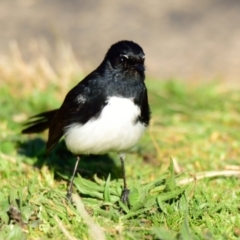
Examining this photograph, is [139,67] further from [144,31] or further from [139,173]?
[144,31]

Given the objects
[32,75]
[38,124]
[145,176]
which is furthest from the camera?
[32,75]

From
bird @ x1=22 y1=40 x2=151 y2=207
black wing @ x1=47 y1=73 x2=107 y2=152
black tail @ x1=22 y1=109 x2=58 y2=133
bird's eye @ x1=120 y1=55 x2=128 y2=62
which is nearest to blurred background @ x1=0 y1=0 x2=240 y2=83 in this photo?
black tail @ x1=22 y1=109 x2=58 y2=133

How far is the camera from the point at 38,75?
885 cm

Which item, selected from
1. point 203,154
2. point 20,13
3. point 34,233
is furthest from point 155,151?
point 20,13

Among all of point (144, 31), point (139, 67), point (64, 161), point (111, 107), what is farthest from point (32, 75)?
point (144, 31)

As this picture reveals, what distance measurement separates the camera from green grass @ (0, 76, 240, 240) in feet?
15.0

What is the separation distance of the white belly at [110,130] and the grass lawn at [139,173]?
27 centimetres

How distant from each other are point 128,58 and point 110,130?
557mm

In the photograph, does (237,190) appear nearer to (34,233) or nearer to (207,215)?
(207,215)

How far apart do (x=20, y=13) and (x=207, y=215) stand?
900cm

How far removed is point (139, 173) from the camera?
6250 millimetres

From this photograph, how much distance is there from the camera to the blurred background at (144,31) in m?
11.4

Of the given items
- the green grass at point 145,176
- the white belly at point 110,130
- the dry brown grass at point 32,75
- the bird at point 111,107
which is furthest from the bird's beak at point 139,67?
the dry brown grass at point 32,75

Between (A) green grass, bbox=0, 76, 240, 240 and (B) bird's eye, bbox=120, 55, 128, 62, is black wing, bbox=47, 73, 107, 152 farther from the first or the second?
(A) green grass, bbox=0, 76, 240, 240
